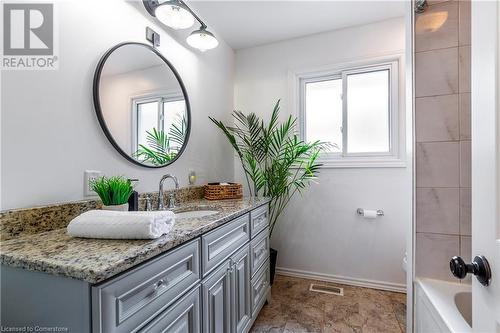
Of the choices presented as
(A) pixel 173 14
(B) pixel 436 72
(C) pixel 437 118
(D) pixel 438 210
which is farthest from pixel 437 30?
(A) pixel 173 14

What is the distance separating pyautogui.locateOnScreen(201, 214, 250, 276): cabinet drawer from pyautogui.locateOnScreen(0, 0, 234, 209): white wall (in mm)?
645

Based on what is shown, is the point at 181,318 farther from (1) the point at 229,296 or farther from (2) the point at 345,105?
(2) the point at 345,105

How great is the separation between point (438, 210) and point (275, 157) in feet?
4.35

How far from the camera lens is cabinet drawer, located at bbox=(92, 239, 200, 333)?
0.59 metres

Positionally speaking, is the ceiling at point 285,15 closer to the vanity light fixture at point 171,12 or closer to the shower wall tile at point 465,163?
the vanity light fixture at point 171,12

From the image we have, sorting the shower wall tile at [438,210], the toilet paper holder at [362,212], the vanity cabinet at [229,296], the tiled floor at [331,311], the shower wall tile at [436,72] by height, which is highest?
the shower wall tile at [436,72]

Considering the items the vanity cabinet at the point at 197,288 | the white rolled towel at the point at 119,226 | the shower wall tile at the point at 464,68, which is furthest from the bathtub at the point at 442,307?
the white rolled towel at the point at 119,226

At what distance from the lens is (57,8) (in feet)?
3.46

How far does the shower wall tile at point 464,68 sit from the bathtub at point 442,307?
1.07 metres

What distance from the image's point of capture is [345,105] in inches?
90.8

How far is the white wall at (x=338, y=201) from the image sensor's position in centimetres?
210

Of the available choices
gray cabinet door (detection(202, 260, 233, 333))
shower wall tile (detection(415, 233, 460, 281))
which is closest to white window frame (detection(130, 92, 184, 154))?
gray cabinet door (detection(202, 260, 233, 333))

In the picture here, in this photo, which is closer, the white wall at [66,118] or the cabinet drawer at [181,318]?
the cabinet drawer at [181,318]

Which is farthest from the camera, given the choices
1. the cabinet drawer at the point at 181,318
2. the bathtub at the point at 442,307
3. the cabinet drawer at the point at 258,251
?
the cabinet drawer at the point at 258,251
